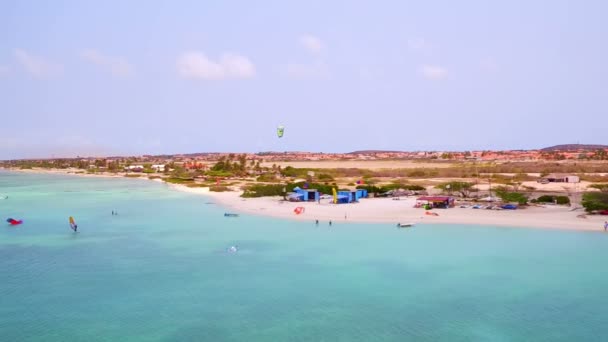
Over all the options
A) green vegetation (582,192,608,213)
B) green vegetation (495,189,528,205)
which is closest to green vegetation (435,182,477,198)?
green vegetation (495,189,528,205)

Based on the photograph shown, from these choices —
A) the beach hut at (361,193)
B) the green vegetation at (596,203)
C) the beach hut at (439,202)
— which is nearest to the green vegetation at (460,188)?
the beach hut at (439,202)

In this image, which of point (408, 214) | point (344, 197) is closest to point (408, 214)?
point (408, 214)

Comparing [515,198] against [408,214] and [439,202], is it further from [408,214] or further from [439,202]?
[408,214]

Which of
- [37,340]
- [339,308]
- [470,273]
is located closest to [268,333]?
[339,308]

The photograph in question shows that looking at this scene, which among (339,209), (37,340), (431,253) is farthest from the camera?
(339,209)

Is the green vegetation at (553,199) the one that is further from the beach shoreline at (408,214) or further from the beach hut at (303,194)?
the beach hut at (303,194)

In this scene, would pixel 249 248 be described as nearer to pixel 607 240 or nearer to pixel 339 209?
pixel 339 209

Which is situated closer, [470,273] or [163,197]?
[470,273]
